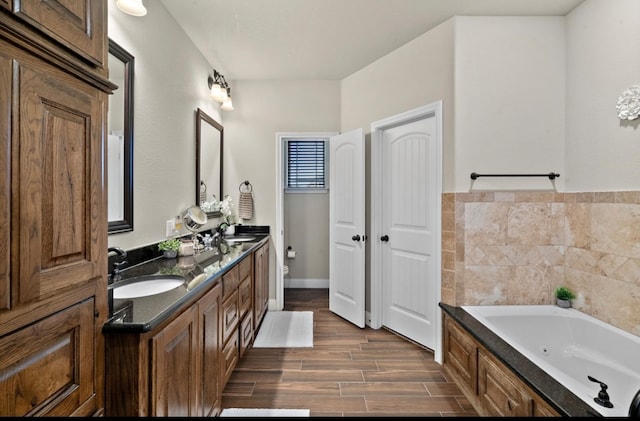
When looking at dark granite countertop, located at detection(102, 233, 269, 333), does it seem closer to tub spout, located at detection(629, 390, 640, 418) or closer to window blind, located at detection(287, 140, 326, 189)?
tub spout, located at detection(629, 390, 640, 418)

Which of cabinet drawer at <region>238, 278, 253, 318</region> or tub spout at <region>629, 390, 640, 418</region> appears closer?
tub spout at <region>629, 390, 640, 418</region>

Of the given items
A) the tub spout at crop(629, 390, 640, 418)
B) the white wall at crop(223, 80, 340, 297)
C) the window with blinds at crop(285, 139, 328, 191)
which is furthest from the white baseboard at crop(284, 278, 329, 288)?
the tub spout at crop(629, 390, 640, 418)

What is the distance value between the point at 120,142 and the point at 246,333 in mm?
1675

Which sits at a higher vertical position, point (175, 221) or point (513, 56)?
point (513, 56)

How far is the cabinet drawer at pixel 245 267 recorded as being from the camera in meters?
2.25

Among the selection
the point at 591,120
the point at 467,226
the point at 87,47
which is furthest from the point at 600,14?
the point at 87,47

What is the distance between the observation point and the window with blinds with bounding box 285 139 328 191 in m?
4.47

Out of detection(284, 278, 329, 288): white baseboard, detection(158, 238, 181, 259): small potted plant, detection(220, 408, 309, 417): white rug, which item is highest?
detection(158, 238, 181, 259): small potted plant

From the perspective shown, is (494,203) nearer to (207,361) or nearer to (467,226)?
(467,226)

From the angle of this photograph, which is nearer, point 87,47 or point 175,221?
point 87,47

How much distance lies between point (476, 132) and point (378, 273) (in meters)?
1.59

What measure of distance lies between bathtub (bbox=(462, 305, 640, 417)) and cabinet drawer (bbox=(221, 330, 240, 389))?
1.73 m

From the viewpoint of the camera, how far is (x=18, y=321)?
670 millimetres

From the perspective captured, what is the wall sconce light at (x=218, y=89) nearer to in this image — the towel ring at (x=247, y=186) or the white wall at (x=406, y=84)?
the towel ring at (x=247, y=186)
